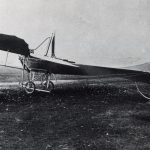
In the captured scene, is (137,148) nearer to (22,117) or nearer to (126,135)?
(126,135)

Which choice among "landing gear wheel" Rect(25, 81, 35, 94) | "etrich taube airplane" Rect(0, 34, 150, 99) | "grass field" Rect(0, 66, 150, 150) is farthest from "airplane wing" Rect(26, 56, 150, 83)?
"grass field" Rect(0, 66, 150, 150)

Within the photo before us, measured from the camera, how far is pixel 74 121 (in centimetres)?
911

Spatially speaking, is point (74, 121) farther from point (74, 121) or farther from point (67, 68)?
point (67, 68)

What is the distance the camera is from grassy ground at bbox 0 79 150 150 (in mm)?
7074

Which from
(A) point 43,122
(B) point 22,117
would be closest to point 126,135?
(A) point 43,122

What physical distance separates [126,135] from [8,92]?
25.5 ft

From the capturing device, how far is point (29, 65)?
14109mm

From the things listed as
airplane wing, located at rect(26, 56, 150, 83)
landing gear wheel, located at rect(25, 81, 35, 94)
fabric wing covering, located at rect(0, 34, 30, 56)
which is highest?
fabric wing covering, located at rect(0, 34, 30, 56)

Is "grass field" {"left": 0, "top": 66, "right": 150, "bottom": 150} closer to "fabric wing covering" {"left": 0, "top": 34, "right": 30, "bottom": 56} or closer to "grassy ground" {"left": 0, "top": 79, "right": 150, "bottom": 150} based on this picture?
"grassy ground" {"left": 0, "top": 79, "right": 150, "bottom": 150}

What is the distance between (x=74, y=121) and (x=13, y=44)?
508 centimetres

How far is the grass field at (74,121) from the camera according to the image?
707cm

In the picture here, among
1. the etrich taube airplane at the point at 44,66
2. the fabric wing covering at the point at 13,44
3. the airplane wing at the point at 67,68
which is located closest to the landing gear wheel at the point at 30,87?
the etrich taube airplane at the point at 44,66

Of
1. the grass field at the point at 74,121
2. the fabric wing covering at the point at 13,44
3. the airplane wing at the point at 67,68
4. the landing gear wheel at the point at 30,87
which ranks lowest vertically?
the grass field at the point at 74,121

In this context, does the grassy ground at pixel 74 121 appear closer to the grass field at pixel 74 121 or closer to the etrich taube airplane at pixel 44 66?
the grass field at pixel 74 121
